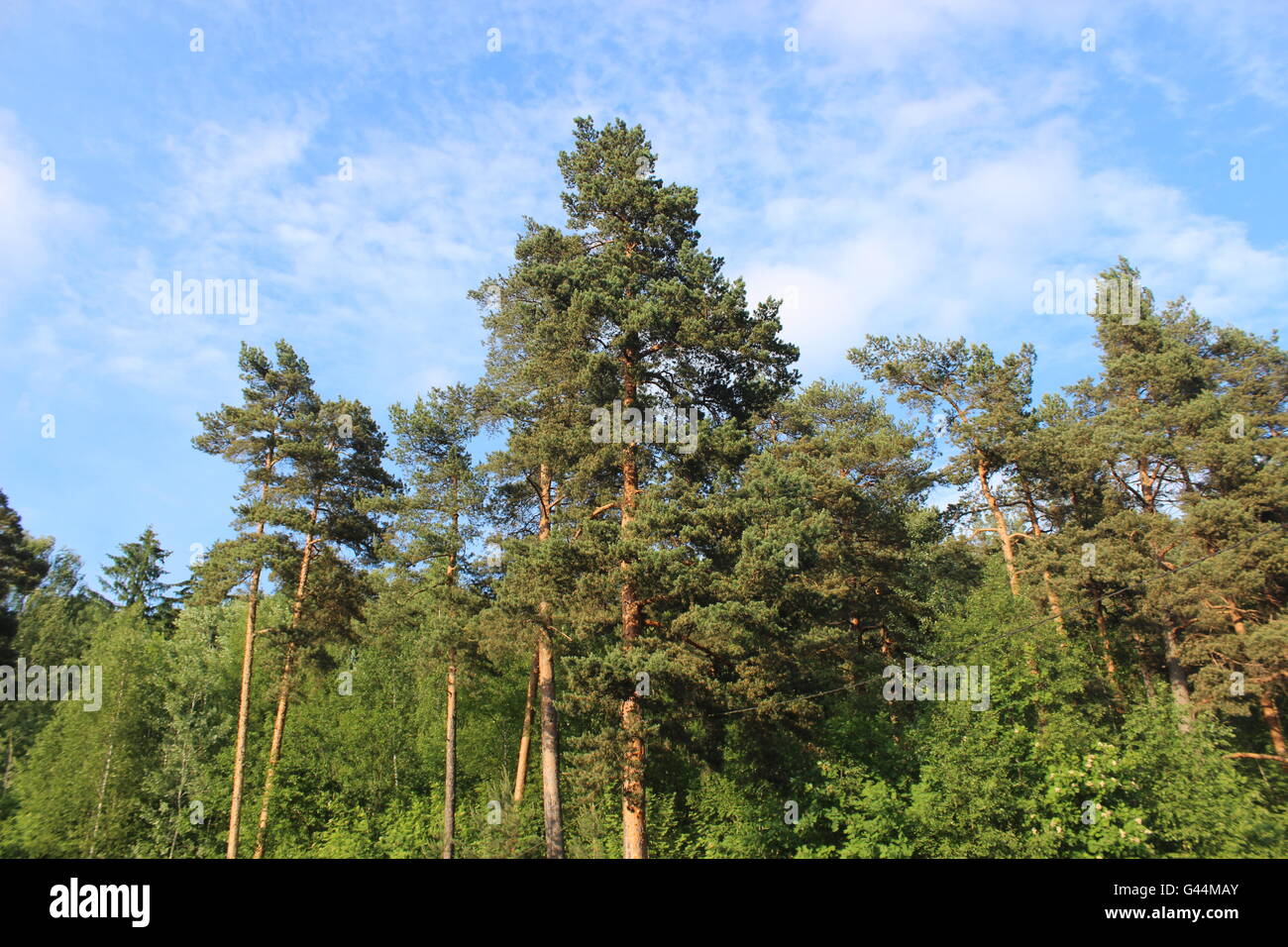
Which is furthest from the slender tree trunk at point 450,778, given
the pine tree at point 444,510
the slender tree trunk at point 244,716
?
the slender tree trunk at point 244,716

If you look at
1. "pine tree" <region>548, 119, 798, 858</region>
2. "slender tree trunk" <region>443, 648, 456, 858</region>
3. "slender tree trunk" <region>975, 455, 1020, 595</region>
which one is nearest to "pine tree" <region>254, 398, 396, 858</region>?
"slender tree trunk" <region>443, 648, 456, 858</region>

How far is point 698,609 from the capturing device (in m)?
16.6

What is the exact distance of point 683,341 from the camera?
1927cm

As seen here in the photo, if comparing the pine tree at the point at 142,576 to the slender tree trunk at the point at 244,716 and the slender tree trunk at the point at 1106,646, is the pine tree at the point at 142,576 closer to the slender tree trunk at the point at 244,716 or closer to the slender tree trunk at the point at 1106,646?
the slender tree trunk at the point at 244,716

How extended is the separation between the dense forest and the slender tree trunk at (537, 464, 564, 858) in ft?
0.34

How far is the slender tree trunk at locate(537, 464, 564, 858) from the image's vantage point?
63.8 feet

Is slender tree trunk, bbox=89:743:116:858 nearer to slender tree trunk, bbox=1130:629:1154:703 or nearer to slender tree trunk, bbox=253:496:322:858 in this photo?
slender tree trunk, bbox=253:496:322:858

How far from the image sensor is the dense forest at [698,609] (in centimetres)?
1820

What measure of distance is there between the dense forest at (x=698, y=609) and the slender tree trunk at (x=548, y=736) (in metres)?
0.10

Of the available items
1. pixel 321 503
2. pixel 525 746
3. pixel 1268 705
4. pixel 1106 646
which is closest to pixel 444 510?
pixel 321 503

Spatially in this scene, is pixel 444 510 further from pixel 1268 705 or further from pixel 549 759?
pixel 1268 705

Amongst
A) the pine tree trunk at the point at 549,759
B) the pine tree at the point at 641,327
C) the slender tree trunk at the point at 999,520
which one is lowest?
the pine tree trunk at the point at 549,759
